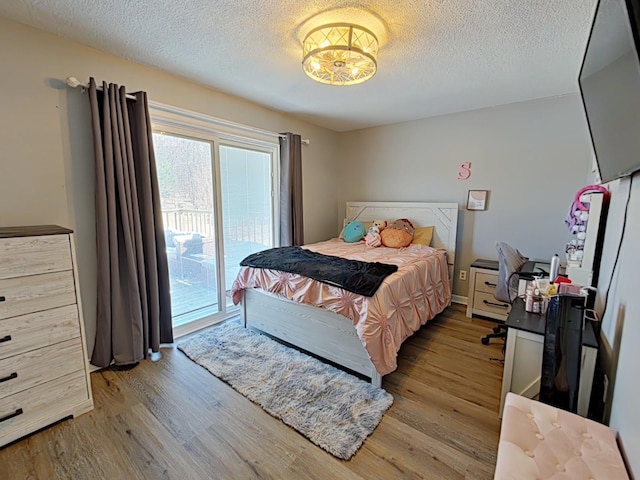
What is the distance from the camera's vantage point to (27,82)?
1796 millimetres

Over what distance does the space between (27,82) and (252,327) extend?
2.43m

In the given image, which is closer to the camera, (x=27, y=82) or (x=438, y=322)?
(x=27, y=82)

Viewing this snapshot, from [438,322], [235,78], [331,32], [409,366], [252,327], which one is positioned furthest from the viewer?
[438,322]

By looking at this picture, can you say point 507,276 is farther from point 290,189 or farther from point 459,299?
point 290,189

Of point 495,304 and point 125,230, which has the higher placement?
point 125,230

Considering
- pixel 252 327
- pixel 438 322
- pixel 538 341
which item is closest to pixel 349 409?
pixel 538 341

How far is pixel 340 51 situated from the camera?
1.71 metres

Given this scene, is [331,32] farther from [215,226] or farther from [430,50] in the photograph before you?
[215,226]

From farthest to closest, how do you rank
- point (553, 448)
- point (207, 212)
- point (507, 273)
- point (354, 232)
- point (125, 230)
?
1. point (354, 232)
2. point (207, 212)
3. point (507, 273)
4. point (125, 230)
5. point (553, 448)

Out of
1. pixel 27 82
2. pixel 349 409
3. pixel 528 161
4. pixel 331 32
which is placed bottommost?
pixel 349 409

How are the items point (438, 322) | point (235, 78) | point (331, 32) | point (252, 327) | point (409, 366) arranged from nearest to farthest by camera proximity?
1. point (331, 32)
2. point (409, 366)
3. point (235, 78)
4. point (252, 327)
5. point (438, 322)

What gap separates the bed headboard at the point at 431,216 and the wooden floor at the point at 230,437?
5.34ft

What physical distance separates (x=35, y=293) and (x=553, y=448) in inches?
98.1

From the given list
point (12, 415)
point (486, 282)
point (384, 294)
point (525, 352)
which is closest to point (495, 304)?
point (486, 282)
